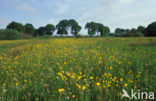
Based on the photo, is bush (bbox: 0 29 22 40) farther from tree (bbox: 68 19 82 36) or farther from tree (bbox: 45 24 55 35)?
tree (bbox: 45 24 55 35)

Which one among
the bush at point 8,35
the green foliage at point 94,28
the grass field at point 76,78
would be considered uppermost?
the green foliage at point 94,28

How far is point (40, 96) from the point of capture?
71.3 inches

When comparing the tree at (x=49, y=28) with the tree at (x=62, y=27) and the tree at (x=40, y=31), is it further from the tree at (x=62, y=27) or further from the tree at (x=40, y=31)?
the tree at (x=62, y=27)

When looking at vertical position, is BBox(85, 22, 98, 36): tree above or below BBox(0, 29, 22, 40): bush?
above

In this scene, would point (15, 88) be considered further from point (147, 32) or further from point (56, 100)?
point (147, 32)

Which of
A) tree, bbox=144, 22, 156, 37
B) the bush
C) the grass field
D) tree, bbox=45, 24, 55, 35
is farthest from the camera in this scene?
tree, bbox=45, 24, 55, 35

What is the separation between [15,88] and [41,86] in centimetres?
48

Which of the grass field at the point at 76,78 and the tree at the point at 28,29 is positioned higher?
the tree at the point at 28,29

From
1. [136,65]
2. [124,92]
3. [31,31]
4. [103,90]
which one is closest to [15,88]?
[103,90]

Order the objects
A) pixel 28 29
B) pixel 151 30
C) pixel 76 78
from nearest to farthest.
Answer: pixel 76 78, pixel 151 30, pixel 28 29

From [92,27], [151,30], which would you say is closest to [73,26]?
[92,27]

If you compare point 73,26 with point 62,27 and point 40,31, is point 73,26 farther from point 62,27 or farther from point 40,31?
point 40,31

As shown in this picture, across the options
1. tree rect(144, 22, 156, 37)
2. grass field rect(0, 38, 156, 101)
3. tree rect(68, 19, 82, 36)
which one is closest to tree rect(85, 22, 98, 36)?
tree rect(68, 19, 82, 36)

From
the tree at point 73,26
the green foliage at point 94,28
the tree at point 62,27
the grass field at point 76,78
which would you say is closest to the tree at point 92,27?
the green foliage at point 94,28
